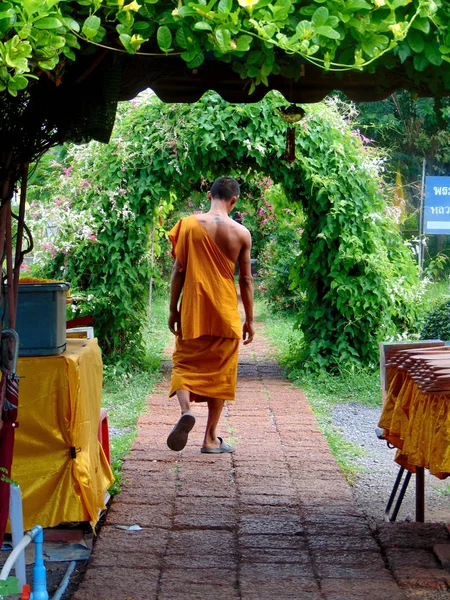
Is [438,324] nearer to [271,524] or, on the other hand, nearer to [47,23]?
[271,524]

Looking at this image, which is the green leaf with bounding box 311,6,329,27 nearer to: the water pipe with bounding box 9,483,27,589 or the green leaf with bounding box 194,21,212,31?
the green leaf with bounding box 194,21,212,31

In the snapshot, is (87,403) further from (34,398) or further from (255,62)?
(255,62)

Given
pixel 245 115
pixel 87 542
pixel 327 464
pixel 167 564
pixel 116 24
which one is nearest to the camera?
pixel 116 24

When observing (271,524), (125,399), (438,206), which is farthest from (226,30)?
(438,206)

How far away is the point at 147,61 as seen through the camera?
3.75m

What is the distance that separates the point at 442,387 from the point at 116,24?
75.5 inches

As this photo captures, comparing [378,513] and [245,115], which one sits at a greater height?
[245,115]

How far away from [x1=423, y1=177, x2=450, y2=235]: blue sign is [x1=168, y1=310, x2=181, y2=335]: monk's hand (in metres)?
3.28

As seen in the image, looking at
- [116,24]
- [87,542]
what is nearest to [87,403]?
[87,542]

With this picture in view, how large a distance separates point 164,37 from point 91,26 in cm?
27

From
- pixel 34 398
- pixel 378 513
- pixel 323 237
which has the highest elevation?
pixel 323 237

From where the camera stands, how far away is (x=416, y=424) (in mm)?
4148

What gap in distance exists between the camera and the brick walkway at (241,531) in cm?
379

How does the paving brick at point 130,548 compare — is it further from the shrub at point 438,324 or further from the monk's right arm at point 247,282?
the shrub at point 438,324
